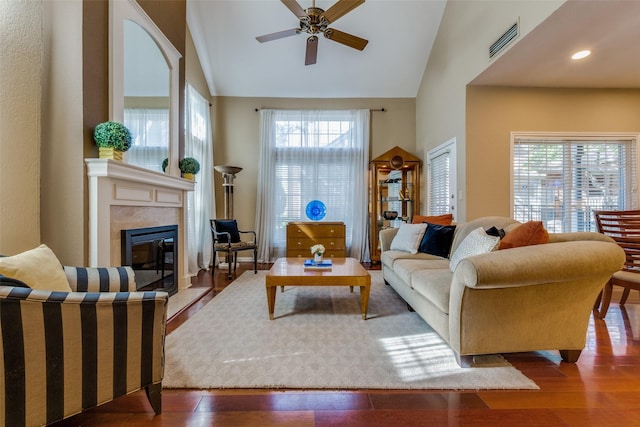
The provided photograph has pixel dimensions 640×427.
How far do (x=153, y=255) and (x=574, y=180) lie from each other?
5.13 m

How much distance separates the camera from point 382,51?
15.5 feet

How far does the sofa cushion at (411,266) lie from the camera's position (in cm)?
257

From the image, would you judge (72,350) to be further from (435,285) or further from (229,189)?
(229,189)

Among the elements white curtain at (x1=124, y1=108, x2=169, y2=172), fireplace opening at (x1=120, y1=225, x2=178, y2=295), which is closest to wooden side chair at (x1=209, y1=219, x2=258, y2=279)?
fireplace opening at (x1=120, y1=225, x2=178, y2=295)

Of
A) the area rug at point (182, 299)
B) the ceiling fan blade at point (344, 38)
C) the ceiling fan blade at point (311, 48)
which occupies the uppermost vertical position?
the ceiling fan blade at point (344, 38)

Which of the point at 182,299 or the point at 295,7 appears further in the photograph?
the point at 182,299

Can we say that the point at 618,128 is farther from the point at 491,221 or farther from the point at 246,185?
the point at 246,185

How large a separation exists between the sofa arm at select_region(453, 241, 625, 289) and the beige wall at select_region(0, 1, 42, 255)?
2.80 meters

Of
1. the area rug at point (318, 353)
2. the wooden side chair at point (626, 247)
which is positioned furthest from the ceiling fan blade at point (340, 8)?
the wooden side chair at point (626, 247)

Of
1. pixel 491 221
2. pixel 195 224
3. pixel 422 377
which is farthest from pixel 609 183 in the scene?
pixel 195 224

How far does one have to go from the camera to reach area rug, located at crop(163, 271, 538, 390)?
1.64m

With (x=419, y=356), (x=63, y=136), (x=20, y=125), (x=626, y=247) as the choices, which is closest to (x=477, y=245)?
(x=419, y=356)

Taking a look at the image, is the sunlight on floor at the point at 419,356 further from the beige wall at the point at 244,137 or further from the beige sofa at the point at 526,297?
the beige wall at the point at 244,137

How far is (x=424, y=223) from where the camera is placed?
11.2ft
